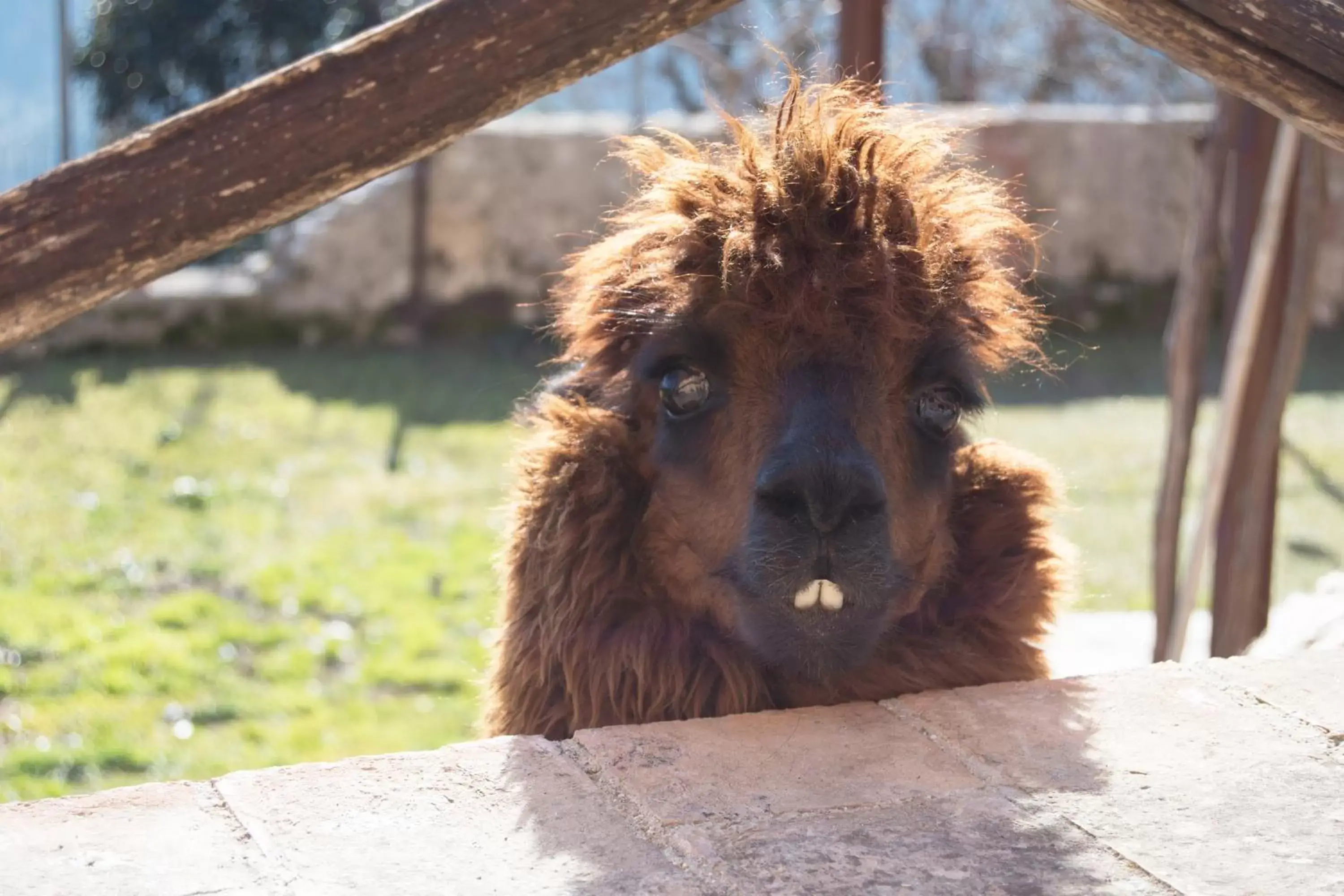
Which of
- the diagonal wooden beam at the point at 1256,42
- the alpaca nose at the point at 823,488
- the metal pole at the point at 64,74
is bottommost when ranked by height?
the alpaca nose at the point at 823,488

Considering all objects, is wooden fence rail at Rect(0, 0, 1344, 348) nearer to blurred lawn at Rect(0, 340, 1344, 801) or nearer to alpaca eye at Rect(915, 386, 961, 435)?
alpaca eye at Rect(915, 386, 961, 435)

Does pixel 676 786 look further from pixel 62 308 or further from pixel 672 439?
pixel 62 308

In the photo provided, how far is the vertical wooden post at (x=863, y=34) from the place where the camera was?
5.16 meters

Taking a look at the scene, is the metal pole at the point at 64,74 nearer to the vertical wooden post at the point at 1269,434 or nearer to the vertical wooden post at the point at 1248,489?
the vertical wooden post at the point at 1248,489

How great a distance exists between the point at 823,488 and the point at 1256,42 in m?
1.01

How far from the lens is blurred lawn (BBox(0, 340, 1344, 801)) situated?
5.88m

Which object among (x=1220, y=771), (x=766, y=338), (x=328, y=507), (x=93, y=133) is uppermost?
(x=93, y=133)

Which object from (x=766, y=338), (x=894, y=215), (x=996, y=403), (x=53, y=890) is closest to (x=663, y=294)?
(x=766, y=338)

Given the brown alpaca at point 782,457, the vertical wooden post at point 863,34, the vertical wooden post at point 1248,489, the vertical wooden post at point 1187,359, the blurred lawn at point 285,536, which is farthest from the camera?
A: the blurred lawn at point 285,536

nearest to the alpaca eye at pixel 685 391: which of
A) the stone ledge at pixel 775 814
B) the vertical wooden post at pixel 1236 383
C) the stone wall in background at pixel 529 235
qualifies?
the stone ledge at pixel 775 814

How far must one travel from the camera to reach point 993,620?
122 inches

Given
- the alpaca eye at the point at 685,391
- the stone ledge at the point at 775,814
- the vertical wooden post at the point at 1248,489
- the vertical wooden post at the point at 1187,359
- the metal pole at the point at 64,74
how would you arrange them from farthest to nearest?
the metal pole at the point at 64,74
the vertical wooden post at the point at 1187,359
the vertical wooden post at the point at 1248,489
the alpaca eye at the point at 685,391
the stone ledge at the point at 775,814

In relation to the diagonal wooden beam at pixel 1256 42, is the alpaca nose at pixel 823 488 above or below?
below

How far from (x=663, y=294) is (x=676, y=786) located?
1.07m
